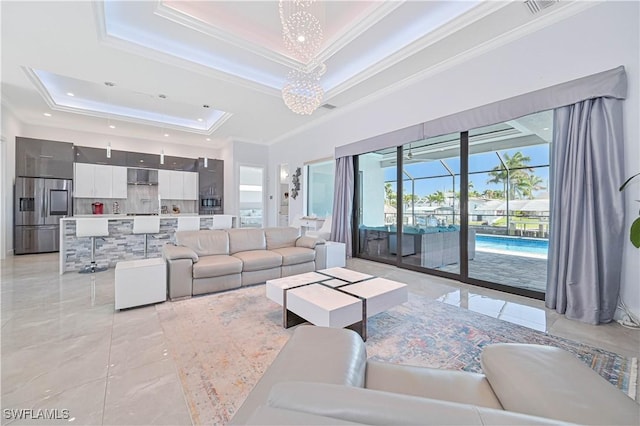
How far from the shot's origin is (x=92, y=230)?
4312mm

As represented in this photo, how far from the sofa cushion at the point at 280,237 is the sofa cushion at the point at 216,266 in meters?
0.86

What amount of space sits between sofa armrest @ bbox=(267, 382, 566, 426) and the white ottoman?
2.92m

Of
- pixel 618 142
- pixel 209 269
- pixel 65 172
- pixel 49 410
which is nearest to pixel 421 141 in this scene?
pixel 618 142

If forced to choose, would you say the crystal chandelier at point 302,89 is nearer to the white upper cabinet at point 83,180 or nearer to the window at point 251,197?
the window at point 251,197

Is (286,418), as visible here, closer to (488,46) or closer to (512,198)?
(512,198)

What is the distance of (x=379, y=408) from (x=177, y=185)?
8781 mm

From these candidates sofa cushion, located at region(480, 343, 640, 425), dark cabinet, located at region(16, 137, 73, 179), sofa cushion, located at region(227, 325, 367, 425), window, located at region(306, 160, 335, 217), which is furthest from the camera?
window, located at region(306, 160, 335, 217)

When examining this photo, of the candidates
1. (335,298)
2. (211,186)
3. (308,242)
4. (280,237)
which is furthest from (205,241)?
(211,186)

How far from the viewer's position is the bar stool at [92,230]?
13.9 feet

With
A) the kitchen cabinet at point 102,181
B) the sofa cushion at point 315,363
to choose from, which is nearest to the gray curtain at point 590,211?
the sofa cushion at point 315,363

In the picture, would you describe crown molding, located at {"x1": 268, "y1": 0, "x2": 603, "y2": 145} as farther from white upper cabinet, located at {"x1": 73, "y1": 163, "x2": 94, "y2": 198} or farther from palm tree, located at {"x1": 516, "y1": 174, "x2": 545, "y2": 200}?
white upper cabinet, located at {"x1": 73, "y1": 163, "x2": 94, "y2": 198}

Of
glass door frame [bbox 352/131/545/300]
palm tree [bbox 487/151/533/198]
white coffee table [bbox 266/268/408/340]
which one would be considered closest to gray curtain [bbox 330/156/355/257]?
glass door frame [bbox 352/131/545/300]

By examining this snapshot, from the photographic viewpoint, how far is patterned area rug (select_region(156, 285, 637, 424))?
1683 millimetres

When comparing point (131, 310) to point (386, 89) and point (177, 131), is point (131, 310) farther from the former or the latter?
point (177, 131)
